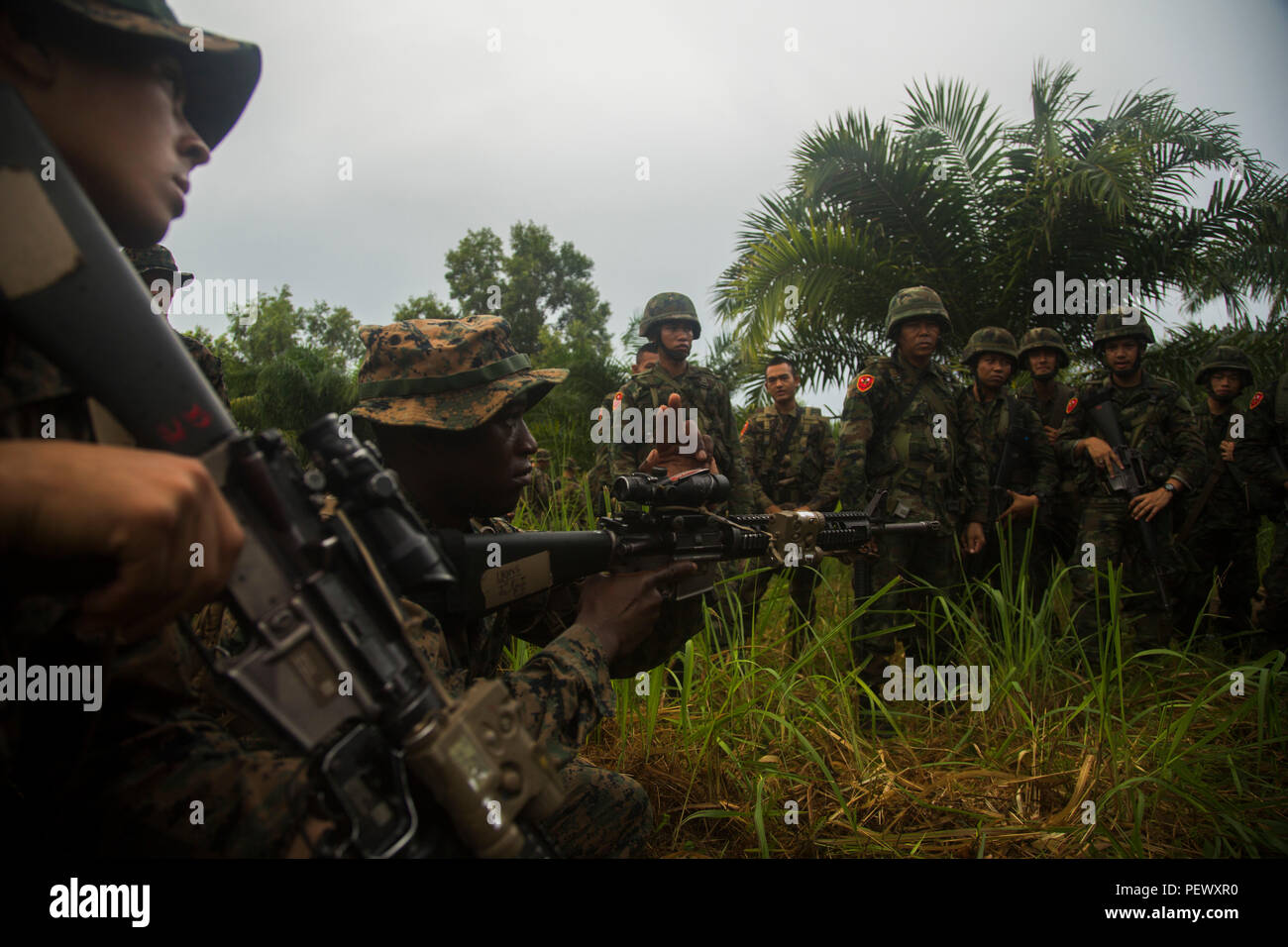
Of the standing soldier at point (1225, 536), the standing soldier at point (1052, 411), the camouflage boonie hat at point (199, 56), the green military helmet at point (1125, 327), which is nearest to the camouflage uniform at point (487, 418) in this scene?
the camouflage boonie hat at point (199, 56)

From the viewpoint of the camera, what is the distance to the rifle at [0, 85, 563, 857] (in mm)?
867

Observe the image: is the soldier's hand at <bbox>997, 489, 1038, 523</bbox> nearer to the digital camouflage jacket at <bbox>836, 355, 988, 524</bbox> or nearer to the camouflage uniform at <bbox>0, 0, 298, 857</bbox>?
the digital camouflage jacket at <bbox>836, 355, 988, 524</bbox>

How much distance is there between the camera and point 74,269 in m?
0.87

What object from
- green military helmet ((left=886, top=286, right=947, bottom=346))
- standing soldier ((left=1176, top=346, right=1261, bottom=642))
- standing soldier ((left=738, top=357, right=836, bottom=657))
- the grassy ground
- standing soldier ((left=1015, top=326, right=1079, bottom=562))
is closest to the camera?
the grassy ground

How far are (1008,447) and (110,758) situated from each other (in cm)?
578

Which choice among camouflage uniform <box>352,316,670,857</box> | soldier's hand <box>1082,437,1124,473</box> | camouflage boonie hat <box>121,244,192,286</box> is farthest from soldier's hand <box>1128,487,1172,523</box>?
camouflage boonie hat <box>121,244,192,286</box>

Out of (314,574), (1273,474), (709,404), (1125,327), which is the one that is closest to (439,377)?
(314,574)

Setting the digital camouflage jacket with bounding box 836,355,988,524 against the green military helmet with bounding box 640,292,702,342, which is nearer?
the digital camouflage jacket with bounding box 836,355,988,524

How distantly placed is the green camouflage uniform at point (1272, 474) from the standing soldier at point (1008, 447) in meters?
1.68

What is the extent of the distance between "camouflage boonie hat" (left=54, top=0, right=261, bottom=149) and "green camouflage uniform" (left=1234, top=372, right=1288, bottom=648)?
7097 millimetres

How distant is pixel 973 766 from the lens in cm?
279

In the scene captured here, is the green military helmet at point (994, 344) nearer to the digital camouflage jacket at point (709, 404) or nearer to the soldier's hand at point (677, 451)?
the digital camouflage jacket at point (709, 404)

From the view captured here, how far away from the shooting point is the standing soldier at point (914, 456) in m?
4.51
